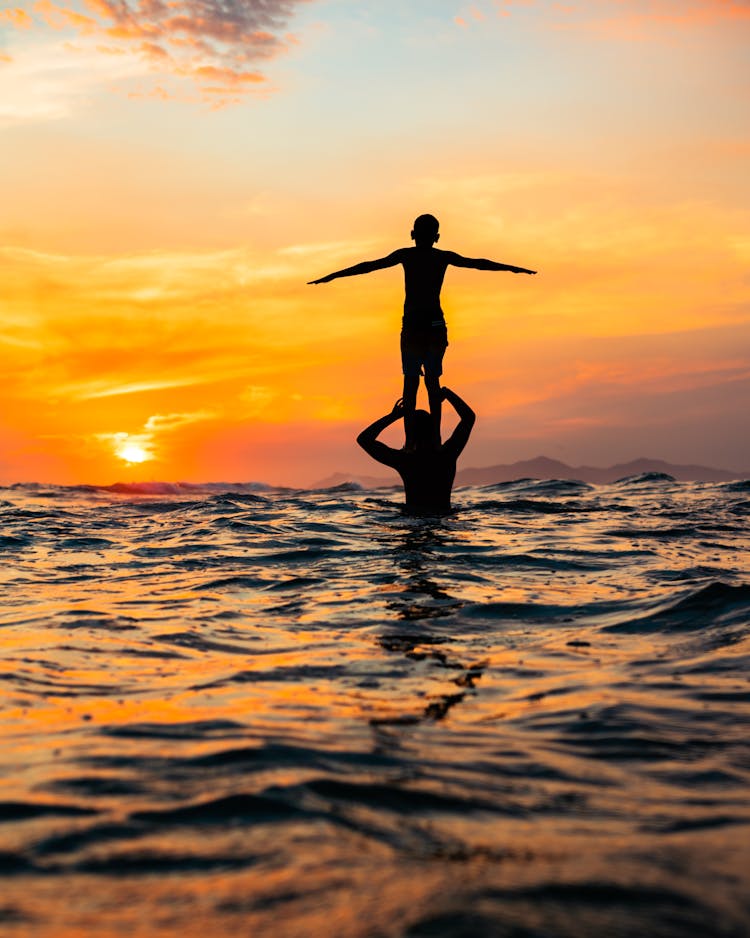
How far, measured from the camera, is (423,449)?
13.6m

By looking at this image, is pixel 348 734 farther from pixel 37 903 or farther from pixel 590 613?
pixel 590 613

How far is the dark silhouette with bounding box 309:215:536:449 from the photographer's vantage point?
42.4ft

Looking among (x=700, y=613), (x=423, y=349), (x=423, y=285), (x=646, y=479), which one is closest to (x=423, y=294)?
(x=423, y=285)

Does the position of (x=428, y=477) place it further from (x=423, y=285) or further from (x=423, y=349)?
(x=423, y=285)

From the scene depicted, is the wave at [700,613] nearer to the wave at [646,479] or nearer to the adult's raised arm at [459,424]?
the adult's raised arm at [459,424]

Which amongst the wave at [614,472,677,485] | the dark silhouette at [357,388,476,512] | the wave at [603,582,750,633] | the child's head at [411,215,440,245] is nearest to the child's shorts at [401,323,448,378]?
the dark silhouette at [357,388,476,512]

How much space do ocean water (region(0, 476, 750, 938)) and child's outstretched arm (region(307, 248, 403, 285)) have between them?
4.91 meters

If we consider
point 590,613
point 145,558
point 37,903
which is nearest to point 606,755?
point 37,903

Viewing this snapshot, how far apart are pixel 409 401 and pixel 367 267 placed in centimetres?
194

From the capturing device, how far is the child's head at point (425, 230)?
42.6 feet

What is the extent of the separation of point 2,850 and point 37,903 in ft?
1.46

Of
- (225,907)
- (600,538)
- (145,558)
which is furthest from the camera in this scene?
(600,538)

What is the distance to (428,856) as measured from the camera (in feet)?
9.74

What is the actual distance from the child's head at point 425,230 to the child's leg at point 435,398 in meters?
1.84
